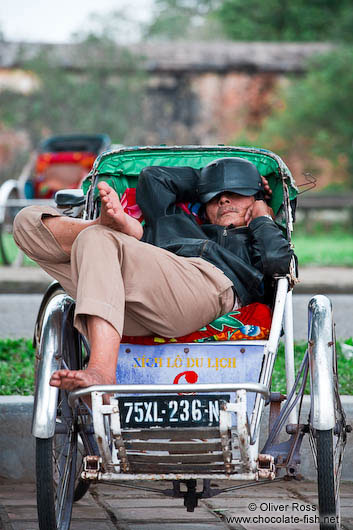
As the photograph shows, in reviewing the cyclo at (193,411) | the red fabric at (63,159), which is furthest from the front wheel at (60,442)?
the red fabric at (63,159)

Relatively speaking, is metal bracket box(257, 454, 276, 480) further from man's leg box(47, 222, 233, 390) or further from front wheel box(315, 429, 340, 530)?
man's leg box(47, 222, 233, 390)

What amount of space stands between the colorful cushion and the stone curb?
33.1 inches

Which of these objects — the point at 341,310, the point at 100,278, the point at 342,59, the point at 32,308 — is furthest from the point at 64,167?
the point at 100,278

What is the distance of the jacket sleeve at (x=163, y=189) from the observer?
396 centimetres

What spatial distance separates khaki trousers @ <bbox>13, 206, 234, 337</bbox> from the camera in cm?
309

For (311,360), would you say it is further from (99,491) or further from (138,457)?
(99,491)

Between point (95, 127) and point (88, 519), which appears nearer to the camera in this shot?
point (88, 519)

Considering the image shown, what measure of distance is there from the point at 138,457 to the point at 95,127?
18.2 metres

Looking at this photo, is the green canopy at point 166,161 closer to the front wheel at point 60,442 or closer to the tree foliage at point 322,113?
the front wheel at point 60,442

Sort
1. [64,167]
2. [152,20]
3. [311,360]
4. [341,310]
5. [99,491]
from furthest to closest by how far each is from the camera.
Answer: [152,20] → [64,167] → [341,310] → [99,491] → [311,360]

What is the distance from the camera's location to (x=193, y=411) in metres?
2.95

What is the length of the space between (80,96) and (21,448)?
56.5 feet

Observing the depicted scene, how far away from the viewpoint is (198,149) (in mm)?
4301

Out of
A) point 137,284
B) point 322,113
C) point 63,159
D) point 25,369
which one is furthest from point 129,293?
point 322,113
